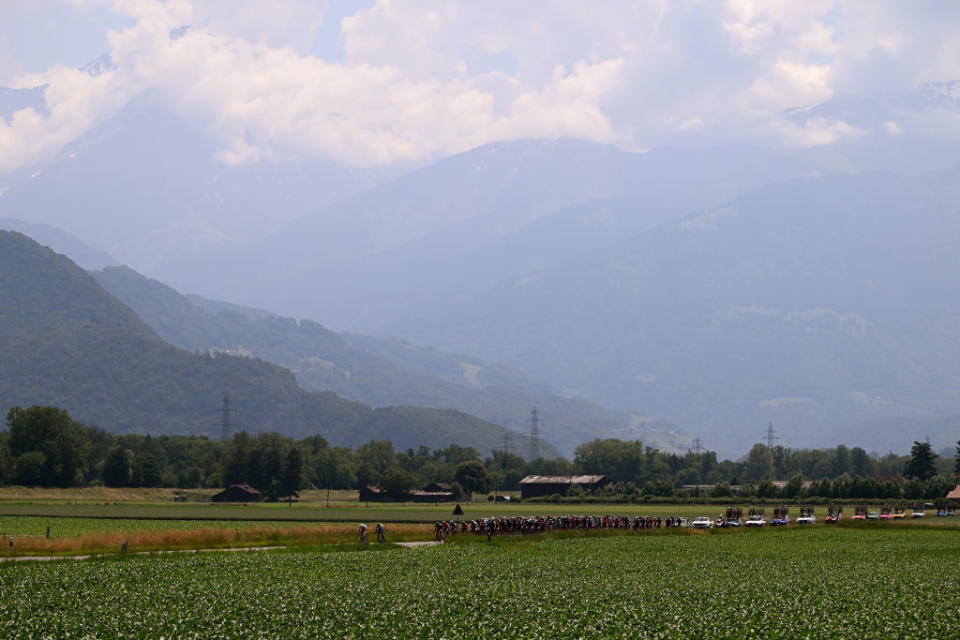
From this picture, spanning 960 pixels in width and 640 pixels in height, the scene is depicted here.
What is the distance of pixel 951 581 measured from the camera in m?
57.4

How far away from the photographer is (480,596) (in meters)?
49.6

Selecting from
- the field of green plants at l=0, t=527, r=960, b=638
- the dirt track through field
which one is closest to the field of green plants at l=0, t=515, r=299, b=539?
the dirt track through field

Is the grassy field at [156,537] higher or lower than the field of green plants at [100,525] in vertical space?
higher

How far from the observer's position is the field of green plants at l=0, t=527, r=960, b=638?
41.4 meters

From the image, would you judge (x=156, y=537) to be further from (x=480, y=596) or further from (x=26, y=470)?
(x=26, y=470)

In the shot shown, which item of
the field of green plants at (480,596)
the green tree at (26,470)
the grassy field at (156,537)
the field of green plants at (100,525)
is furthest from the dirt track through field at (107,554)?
the green tree at (26,470)

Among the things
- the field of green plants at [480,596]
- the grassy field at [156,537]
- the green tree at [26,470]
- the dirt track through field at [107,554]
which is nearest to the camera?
the field of green plants at [480,596]

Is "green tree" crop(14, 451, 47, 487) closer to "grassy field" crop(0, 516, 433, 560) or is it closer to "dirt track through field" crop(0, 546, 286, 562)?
"grassy field" crop(0, 516, 433, 560)

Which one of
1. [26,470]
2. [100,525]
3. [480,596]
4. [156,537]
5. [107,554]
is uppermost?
[26,470]

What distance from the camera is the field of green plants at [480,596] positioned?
41.4 m

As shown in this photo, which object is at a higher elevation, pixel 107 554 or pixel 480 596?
pixel 107 554

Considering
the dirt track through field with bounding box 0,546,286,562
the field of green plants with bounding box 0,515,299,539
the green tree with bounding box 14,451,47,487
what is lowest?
the field of green plants with bounding box 0,515,299,539

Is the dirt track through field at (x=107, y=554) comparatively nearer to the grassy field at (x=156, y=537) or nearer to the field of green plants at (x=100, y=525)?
the grassy field at (x=156, y=537)

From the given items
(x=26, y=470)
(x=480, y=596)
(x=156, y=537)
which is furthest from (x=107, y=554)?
(x=26, y=470)
